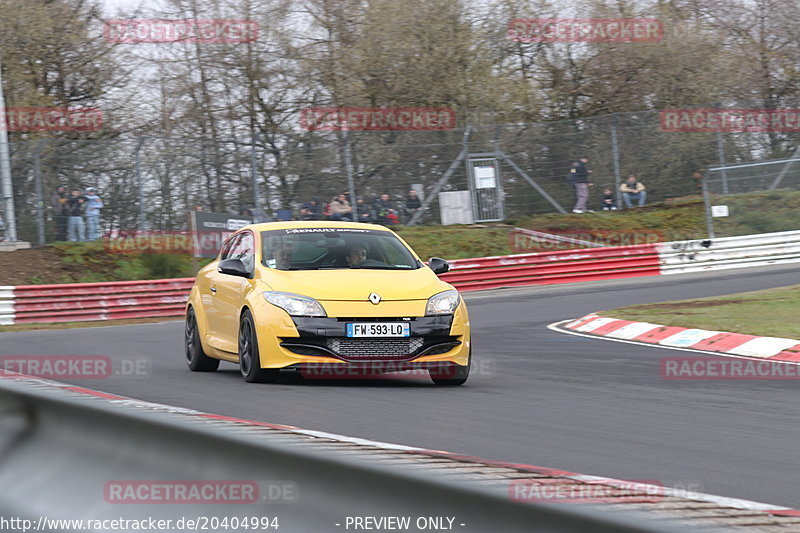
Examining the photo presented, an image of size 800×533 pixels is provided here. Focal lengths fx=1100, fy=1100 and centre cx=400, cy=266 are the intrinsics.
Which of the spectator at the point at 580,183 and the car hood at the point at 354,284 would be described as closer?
the car hood at the point at 354,284

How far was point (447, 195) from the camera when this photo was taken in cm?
2714

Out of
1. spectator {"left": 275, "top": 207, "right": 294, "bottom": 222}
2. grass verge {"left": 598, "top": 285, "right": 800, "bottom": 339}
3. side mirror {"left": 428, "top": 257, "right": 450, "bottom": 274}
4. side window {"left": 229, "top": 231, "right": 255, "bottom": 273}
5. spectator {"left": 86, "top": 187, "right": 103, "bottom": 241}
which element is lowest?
grass verge {"left": 598, "top": 285, "right": 800, "bottom": 339}

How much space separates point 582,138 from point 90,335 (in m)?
14.7

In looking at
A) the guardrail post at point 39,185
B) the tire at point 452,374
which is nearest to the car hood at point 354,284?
the tire at point 452,374

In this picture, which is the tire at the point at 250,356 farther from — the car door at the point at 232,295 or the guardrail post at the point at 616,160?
the guardrail post at the point at 616,160

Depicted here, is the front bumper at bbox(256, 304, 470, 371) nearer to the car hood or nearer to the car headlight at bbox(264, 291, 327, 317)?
the car headlight at bbox(264, 291, 327, 317)

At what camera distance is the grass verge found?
12742mm

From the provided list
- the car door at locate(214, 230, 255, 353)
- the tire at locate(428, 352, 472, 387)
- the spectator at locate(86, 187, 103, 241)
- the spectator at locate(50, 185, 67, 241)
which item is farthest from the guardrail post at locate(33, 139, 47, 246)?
the tire at locate(428, 352, 472, 387)

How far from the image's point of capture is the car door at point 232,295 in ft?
31.5

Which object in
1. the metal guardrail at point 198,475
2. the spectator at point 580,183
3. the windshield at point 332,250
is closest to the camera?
the metal guardrail at point 198,475

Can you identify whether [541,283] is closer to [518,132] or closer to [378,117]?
[518,132]

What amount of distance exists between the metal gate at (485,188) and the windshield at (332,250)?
56.6ft

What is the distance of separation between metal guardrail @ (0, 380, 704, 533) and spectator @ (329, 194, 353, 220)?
67.5 ft

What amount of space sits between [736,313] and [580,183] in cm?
1344
